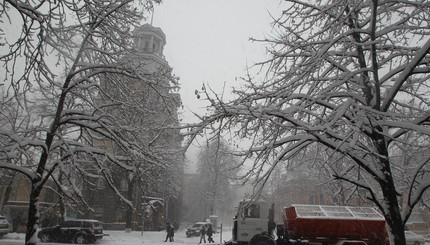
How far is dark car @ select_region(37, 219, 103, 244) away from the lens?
19531 millimetres

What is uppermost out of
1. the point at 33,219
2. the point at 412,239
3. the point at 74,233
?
the point at 33,219

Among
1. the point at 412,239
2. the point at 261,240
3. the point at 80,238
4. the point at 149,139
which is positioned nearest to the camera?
the point at 149,139

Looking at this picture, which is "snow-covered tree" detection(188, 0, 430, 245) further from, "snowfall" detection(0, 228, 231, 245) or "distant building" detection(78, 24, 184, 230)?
"snowfall" detection(0, 228, 231, 245)

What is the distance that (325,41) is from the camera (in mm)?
6191

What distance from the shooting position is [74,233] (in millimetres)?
19828

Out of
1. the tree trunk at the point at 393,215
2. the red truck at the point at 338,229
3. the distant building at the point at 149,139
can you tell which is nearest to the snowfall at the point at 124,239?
the distant building at the point at 149,139

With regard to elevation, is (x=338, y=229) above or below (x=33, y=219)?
below

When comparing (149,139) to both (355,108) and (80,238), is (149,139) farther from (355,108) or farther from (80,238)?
(80,238)

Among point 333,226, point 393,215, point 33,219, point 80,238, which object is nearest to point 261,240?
point 333,226

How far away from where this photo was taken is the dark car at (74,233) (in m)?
19.5

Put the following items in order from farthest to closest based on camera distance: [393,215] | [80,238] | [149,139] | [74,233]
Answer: [74,233] < [80,238] < [149,139] < [393,215]

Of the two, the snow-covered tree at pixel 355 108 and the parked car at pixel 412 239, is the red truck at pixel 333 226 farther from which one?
the parked car at pixel 412 239

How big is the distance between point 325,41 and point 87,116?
706 cm

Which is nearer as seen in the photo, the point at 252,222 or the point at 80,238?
the point at 252,222
